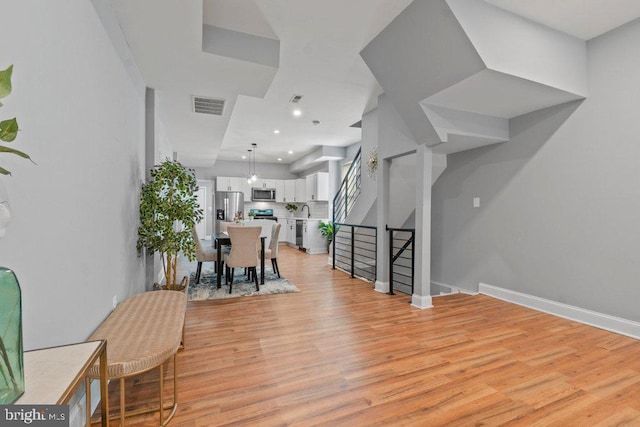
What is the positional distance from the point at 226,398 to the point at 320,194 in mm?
6830

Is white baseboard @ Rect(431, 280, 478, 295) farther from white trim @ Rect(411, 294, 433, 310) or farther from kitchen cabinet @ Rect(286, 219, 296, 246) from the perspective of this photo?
kitchen cabinet @ Rect(286, 219, 296, 246)

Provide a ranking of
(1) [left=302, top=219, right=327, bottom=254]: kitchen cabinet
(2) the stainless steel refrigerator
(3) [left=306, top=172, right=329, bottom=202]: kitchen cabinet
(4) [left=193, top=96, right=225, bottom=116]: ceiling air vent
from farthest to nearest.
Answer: (2) the stainless steel refrigerator → (3) [left=306, top=172, right=329, bottom=202]: kitchen cabinet → (1) [left=302, top=219, right=327, bottom=254]: kitchen cabinet → (4) [left=193, top=96, right=225, bottom=116]: ceiling air vent

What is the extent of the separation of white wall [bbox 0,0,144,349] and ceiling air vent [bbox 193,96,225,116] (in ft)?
5.29

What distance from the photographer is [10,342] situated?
2.43ft

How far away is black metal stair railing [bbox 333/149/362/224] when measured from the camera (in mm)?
6121

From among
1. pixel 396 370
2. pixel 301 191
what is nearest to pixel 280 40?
pixel 396 370

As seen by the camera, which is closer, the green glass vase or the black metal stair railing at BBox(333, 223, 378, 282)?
the green glass vase

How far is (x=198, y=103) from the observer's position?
4.03 metres

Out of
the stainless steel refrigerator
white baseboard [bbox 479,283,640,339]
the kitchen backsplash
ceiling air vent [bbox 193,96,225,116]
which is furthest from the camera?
the stainless steel refrigerator

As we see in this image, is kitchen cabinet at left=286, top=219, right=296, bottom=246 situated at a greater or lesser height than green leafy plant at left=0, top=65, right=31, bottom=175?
lesser

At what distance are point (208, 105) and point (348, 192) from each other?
11.5ft

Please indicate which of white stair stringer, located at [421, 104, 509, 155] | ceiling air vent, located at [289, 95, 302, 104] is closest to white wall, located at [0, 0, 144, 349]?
ceiling air vent, located at [289, 95, 302, 104]

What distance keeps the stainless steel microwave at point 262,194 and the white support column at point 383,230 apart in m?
6.32

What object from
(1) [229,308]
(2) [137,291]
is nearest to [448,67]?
(1) [229,308]
